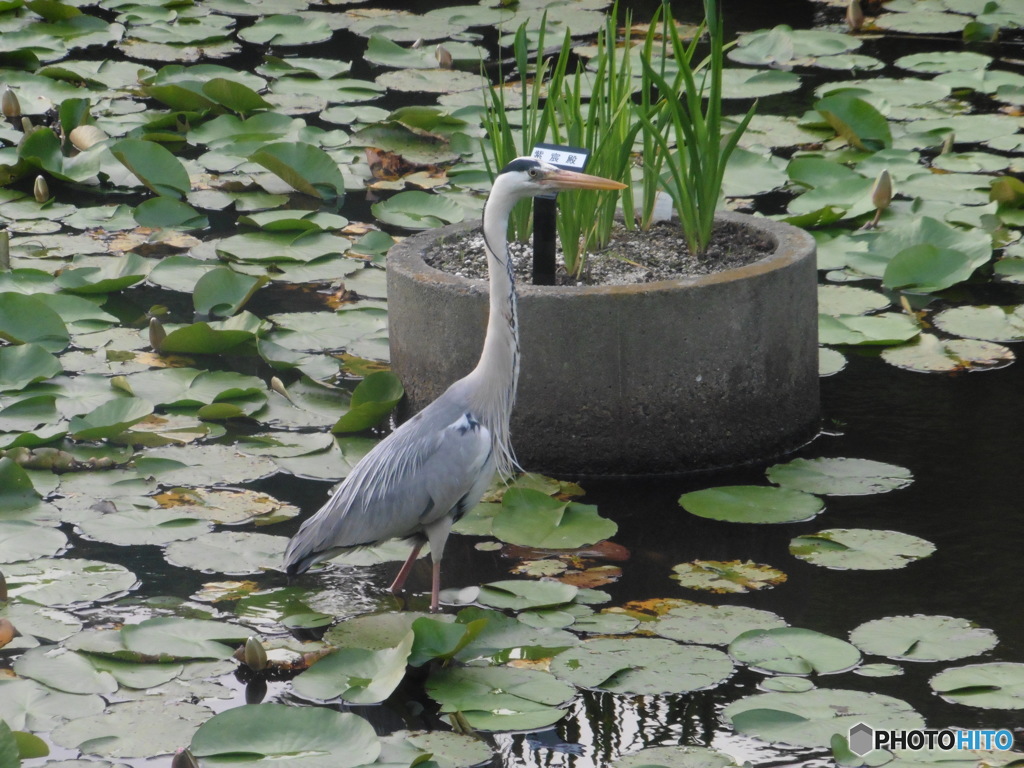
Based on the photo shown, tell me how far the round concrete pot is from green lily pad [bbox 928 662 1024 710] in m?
1.36

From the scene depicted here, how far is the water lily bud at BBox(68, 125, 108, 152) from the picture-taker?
7.05m

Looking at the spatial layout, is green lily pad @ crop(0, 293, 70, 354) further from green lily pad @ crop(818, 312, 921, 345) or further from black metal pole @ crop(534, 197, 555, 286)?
green lily pad @ crop(818, 312, 921, 345)

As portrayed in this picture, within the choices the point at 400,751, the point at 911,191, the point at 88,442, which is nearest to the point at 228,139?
the point at 88,442

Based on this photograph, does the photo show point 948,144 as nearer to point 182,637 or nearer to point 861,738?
point 861,738

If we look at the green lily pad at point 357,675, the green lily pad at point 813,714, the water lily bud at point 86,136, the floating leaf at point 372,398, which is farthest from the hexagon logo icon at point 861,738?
the water lily bud at point 86,136

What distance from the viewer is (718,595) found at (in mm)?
3836

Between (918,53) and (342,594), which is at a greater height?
(918,53)

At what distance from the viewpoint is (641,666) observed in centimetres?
339

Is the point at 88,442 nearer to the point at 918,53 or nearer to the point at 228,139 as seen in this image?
the point at 228,139

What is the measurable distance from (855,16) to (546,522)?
607 cm

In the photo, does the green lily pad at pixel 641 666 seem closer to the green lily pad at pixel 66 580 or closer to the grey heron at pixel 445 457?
the grey heron at pixel 445 457

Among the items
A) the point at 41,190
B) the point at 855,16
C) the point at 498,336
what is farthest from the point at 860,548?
the point at 855,16

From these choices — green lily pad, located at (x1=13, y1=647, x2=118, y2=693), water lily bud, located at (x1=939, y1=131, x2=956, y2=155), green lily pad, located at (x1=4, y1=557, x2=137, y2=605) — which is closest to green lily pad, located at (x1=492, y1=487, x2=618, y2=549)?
green lily pad, located at (x1=4, y1=557, x2=137, y2=605)

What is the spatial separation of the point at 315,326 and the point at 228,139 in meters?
2.21
